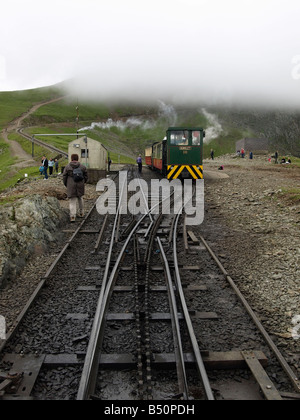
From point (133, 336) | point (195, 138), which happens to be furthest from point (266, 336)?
point (195, 138)

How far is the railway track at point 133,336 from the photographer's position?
393cm

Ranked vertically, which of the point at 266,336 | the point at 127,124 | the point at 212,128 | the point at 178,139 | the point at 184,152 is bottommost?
the point at 266,336

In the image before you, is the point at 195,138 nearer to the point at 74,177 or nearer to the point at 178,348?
the point at 74,177

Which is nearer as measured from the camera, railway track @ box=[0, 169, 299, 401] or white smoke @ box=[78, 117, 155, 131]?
railway track @ box=[0, 169, 299, 401]

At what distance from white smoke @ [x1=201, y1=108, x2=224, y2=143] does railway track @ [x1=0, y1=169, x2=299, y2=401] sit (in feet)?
363

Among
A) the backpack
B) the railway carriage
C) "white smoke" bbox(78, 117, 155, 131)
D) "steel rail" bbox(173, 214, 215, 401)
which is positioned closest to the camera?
"steel rail" bbox(173, 214, 215, 401)

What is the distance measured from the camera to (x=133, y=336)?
4922 millimetres

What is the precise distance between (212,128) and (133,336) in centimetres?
12615

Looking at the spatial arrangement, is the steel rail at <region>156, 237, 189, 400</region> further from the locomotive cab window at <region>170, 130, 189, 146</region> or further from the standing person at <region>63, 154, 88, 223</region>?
the locomotive cab window at <region>170, 130, 189, 146</region>

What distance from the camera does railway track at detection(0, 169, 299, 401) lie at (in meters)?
3.93

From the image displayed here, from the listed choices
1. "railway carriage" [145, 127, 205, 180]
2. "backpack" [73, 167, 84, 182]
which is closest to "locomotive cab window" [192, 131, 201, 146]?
"railway carriage" [145, 127, 205, 180]

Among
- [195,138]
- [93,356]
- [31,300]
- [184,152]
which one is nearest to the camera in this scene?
[93,356]

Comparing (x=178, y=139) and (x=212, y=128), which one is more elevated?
(x=212, y=128)
